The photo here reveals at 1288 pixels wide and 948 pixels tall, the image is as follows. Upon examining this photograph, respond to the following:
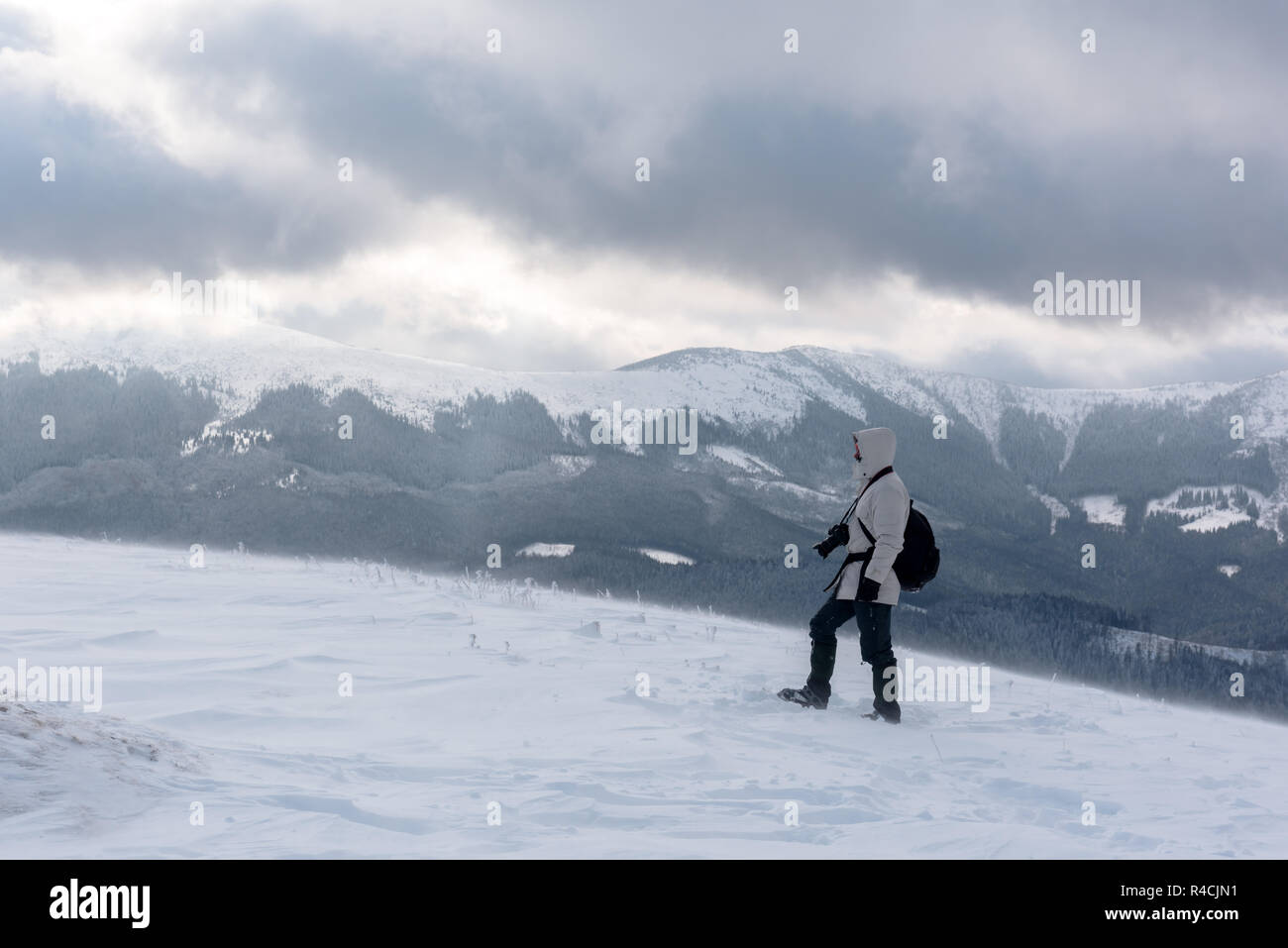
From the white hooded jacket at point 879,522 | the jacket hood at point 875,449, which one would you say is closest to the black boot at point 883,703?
the white hooded jacket at point 879,522

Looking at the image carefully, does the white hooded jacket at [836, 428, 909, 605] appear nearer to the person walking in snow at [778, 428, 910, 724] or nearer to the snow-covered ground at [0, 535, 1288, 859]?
the person walking in snow at [778, 428, 910, 724]

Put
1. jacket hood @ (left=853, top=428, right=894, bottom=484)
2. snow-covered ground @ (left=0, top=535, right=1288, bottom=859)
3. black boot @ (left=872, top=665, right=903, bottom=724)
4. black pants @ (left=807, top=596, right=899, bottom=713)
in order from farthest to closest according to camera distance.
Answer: jacket hood @ (left=853, top=428, right=894, bottom=484) < black pants @ (left=807, top=596, right=899, bottom=713) < black boot @ (left=872, top=665, right=903, bottom=724) < snow-covered ground @ (left=0, top=535, right=1288, bottom=859)

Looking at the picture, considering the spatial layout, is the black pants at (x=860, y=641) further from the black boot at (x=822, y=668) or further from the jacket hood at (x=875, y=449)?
the jacket hood at (x=875, y=449)

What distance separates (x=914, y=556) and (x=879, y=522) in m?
0.48

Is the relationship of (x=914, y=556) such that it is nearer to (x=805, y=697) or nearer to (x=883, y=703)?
(x=883, y=703)

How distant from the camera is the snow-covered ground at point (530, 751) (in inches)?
177

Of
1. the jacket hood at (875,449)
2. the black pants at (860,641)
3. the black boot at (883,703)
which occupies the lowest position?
the black boot at (883,703)

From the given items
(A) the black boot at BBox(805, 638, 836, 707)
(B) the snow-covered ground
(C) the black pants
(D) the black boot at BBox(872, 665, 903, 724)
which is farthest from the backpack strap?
(B) the snow-covered ground

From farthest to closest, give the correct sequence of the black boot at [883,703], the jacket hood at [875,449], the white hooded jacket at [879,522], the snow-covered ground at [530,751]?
the jacket hood at [875,449] → the white hooded jacket at [879,522] → the black boot at [883,703] → the snow-covered ground at [530,751]

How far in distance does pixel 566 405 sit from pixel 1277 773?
581 ft

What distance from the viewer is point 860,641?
8195 millimetres

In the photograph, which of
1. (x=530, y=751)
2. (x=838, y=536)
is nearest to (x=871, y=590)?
(x=838, y=536)

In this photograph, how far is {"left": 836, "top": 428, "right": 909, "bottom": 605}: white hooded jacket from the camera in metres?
8.41
